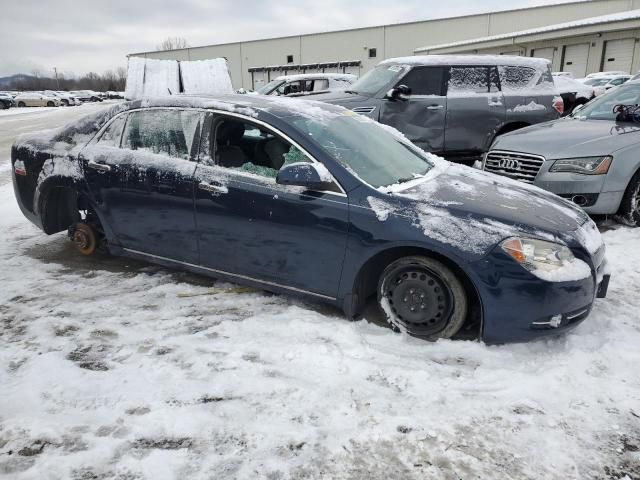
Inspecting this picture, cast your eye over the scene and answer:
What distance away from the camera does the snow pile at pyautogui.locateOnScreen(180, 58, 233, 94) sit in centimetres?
1222

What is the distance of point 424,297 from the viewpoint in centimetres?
322

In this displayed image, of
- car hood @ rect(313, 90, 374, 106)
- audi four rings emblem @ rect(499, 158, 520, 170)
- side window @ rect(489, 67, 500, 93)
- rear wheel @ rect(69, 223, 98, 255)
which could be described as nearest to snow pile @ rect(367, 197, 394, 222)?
rear wheel @ rect(69, 223, 98, 255)

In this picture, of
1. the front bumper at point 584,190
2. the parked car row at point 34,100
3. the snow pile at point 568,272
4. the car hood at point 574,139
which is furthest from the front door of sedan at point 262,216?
the parked car row at point 34,100

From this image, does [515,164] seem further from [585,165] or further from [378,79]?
[378,79]

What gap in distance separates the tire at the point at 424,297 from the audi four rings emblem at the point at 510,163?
3199mm

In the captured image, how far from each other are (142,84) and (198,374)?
10751mm

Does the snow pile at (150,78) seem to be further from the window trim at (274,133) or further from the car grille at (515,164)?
the window trim at (274,133)

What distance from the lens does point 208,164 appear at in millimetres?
3742

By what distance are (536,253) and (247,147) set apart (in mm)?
2249

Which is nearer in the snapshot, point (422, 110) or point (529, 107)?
point (422, 110)

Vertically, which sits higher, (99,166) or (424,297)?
(99,166)

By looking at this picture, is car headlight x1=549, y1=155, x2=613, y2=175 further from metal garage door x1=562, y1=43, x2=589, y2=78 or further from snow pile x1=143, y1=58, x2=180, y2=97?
metal garage door x1=562, y1=43, x2=589, y2=78

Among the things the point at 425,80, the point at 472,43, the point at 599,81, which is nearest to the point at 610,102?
the point at 425,80

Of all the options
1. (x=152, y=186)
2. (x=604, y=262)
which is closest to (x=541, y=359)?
(x=604, y=262)
